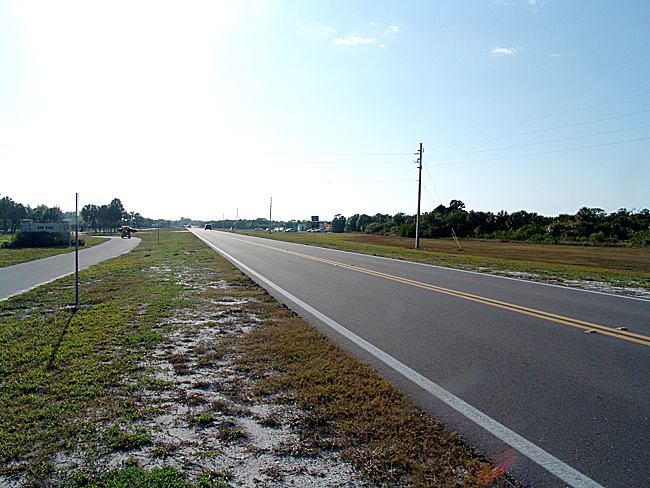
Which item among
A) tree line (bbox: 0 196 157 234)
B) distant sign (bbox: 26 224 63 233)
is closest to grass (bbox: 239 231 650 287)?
distant sign (bbox: 26 224 63 233)

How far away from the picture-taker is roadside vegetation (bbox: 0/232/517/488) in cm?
299

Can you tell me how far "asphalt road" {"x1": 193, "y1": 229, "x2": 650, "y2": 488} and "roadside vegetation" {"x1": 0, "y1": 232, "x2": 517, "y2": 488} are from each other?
1.40ft

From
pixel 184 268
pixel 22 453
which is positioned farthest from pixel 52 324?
pixel 184 268

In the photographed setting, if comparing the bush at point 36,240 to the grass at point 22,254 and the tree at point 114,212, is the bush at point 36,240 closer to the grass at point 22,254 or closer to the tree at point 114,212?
the grass at point 22,254

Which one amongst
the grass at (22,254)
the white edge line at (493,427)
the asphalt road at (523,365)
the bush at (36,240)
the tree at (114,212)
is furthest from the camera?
the tree at (114,212)

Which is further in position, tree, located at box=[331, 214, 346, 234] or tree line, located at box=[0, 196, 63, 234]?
tree, located at box=[331, 214, 346, 234]

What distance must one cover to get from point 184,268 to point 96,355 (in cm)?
1279

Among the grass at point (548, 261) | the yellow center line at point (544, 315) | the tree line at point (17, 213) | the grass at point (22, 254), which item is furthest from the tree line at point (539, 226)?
the tree line at point (17, 213)

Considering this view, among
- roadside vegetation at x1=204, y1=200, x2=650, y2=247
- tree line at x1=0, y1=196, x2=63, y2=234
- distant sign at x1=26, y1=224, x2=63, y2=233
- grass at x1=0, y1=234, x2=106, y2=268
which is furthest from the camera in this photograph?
tree line at x1=0, y1=196, x2=63, y2=234

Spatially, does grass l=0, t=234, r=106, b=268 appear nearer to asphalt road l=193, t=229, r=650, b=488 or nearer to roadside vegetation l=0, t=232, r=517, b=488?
roadside vegetation l=0, t=232, r=517, b=488

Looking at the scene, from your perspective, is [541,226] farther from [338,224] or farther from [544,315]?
[338,224]

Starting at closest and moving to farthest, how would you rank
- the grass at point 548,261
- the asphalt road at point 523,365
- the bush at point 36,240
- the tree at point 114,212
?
the asphalt road at point 523,365 → the grass at point 548,261 → the bush at point 36,240 → the tree at point 114,212

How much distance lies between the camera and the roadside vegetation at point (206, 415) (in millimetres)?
2988

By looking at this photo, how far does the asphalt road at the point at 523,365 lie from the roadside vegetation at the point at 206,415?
0.43 meters
